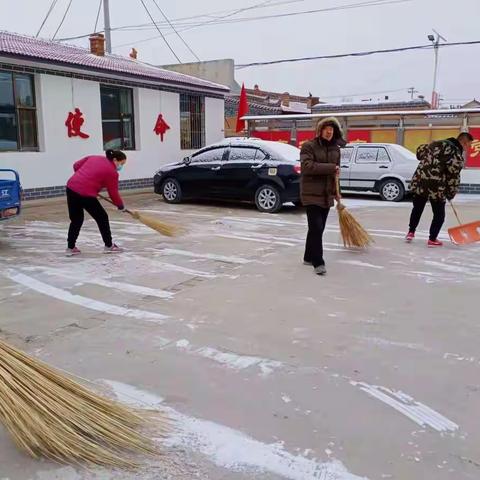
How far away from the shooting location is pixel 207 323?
4270 mm

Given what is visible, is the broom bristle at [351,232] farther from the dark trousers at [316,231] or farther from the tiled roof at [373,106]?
the tiled roof at [373,106]

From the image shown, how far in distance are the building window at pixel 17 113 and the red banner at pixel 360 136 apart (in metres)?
8.59

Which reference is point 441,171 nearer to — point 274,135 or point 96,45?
point 274,135

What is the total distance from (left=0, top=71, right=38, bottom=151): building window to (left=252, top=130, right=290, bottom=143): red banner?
7312 mm

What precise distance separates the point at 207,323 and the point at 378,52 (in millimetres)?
17670

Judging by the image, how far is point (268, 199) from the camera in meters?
10.7

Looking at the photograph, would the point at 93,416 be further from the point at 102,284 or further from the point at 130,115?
the point at 130,115

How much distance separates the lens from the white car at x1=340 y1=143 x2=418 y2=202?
12336 millimetres

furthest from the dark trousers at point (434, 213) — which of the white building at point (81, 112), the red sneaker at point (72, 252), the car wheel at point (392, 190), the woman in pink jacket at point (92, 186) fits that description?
the white building at point (81, 112)

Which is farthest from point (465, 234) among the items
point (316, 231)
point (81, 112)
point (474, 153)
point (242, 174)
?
point (81, 112)

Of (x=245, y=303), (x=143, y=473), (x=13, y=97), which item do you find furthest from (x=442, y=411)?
(x=13, y=97)

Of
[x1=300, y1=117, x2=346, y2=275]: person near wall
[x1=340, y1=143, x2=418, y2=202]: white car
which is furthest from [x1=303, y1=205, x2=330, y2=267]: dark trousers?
[x1=340, y1=143, x2=418, y2=202]: white car

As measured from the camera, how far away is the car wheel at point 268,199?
10521mm

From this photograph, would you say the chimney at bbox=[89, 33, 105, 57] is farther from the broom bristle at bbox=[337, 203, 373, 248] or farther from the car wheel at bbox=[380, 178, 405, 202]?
the broom bristle at bbox=[337, 203, 373, 248]
